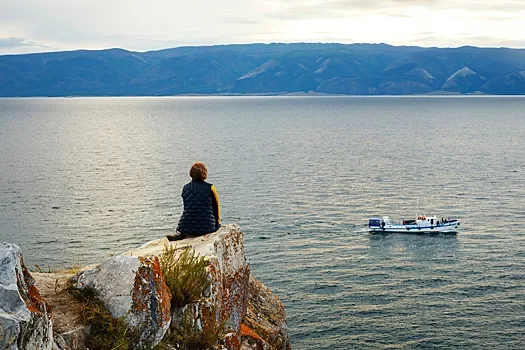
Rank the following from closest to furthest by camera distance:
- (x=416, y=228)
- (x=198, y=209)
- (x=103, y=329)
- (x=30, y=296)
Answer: (x=30, y=296) < (x=103, y=329) < (x=198, y=209) < (x=416, y=228)

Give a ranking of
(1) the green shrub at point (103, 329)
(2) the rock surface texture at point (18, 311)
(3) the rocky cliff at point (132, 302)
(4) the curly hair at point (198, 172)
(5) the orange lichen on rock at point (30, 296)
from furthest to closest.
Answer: (4) the curly hair at point (198, 172)
(1) the green shrub at point (103, 329)
(5) the orange lichen on rock at point (30, 296)
(3) the rocky cliff at point (132, 302)
(2) the rock surface texture at point (18, 311)

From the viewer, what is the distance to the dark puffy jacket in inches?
524

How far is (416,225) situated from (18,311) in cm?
5366

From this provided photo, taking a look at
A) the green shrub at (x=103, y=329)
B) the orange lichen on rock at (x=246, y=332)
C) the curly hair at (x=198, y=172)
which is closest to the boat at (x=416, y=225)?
the orange lichen on rock at (x=246, y=332)

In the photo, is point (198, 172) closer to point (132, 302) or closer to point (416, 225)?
point (132, 302)

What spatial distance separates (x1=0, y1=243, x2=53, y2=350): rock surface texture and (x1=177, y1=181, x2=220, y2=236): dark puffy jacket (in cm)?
559

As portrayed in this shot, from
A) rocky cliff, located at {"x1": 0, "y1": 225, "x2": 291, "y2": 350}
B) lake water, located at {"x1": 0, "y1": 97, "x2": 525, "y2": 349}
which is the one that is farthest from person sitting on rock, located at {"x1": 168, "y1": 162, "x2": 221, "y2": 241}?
lake water, located at {"x1": 0, "y1": 97, "x2": 525, "y2": 349}

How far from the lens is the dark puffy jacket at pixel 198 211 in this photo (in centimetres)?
1330

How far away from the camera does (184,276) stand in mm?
10539

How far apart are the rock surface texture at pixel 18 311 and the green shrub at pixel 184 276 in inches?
112

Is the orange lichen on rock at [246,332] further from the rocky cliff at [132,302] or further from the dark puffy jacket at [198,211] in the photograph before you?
the dark puffy jacket at [198,211]

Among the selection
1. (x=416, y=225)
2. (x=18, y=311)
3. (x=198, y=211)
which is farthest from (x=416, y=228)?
(x=18, y=311)

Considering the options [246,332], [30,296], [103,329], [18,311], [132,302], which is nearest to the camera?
[18,311]

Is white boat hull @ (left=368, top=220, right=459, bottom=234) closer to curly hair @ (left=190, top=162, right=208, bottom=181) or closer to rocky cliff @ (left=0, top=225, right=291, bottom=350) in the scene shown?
rocky cliff @ (left=0, top=225, right=291, bottom=350)
